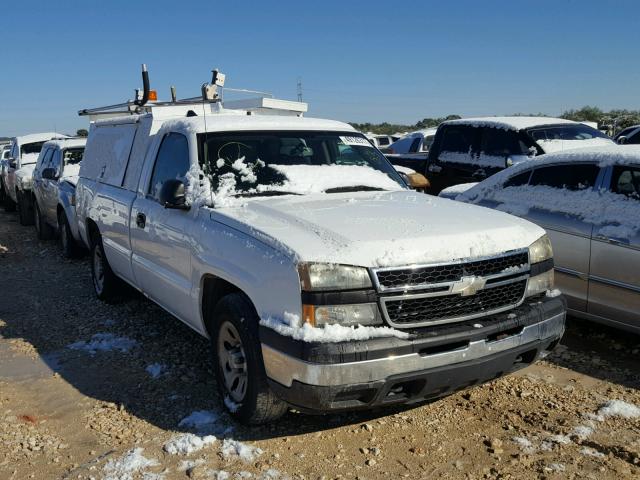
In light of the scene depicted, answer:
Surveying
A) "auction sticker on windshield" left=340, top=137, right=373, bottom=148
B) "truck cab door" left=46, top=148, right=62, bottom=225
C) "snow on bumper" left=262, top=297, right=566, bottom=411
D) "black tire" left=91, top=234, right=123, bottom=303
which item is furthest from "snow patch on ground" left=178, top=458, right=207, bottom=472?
"truck cab door" left=46, top=148, right=62, bottom=225

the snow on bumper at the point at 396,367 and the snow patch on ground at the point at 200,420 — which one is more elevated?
the snow on bumper at the point at 396,367

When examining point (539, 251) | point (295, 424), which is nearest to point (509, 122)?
point (539, 251)

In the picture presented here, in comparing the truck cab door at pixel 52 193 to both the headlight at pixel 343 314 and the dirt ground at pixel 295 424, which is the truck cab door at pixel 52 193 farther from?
the headlight at pixel 343 314

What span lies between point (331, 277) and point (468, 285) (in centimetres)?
76

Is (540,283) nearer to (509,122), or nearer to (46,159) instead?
(509,122)

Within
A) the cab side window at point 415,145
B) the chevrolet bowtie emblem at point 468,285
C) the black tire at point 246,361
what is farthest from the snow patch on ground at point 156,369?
the cab side window at point 415,145

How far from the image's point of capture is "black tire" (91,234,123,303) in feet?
21.0

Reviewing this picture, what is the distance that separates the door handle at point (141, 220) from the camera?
16.3 ft

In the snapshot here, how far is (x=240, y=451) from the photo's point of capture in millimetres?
3512

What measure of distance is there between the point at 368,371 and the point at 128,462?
4.71 ft

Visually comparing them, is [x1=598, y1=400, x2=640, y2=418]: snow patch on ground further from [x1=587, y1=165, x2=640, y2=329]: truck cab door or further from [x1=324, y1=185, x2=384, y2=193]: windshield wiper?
[x1=324, y1=185, x2=384, y2=193]: windshield wiper

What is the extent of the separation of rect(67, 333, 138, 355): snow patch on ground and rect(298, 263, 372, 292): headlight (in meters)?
2.75

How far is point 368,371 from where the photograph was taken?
3080 millimetres

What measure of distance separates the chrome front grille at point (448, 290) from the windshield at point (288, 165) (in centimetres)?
148
